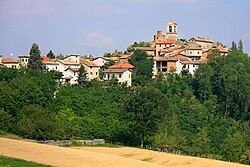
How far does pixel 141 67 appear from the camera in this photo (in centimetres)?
8819

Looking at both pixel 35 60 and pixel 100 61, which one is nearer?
pixel 35 60

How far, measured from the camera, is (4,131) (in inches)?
2165

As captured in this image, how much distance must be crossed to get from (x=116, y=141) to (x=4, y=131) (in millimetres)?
13039

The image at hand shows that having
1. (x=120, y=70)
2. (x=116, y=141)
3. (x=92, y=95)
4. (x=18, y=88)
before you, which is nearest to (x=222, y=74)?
(x=120, y=70)

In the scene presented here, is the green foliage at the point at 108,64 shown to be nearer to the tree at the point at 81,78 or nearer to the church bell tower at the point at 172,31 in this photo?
the tree at the point at 81,78

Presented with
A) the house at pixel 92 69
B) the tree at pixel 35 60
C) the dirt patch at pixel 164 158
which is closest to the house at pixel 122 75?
the house at pixel 92 69

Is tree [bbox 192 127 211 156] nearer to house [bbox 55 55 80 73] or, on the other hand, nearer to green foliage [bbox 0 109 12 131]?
green foliage [bbox 0 109 12 131]

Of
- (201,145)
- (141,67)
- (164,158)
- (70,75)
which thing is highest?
(141,67)

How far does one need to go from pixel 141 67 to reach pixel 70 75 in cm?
1183

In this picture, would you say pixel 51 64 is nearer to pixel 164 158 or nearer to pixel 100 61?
pixel 100 61

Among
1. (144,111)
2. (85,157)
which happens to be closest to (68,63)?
(144,111)

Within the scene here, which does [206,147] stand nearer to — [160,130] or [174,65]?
[160,130]

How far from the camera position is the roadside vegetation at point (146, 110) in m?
57.2

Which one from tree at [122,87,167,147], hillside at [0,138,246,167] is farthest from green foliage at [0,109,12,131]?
tree at [122,87,167,147]
